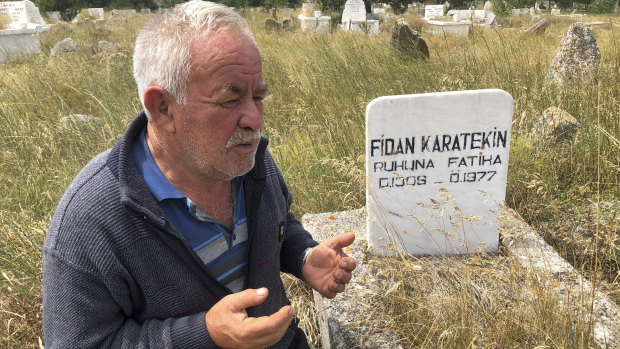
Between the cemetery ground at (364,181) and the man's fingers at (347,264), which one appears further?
the cemetery ground at (364,181)

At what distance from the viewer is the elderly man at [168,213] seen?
3.57ft

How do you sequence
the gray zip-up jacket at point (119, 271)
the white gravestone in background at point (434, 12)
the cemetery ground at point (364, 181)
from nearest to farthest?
1. the gray zip-up jacket at point (119, 271)
2. the cemetery ground at point (364, 181)
3. the white gravestone in background at point (434, 12)

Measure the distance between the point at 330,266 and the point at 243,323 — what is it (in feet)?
1.79

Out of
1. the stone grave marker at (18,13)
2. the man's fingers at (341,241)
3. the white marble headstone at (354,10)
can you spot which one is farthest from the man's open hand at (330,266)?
the stone grave marker at (18,13)

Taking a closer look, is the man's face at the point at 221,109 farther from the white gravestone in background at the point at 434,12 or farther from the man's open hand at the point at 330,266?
the white gravestone in background at the point at 434,12

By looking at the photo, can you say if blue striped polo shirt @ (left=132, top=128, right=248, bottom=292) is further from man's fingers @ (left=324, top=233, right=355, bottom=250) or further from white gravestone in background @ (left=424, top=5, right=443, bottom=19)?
white gravestone in background @ (left=424, top=5, right=443, bottom=19)

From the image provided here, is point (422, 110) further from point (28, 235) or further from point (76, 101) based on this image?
point (76, 101)

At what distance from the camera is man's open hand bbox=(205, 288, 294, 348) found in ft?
3.57

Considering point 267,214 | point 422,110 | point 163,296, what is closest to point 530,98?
point 422,110

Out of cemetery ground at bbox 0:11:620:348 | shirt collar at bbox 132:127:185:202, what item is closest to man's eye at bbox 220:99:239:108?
shirt collar at bbox 132:127:185:202

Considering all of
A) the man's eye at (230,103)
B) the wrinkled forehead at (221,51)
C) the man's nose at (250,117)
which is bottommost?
the man's nose at (250,117)

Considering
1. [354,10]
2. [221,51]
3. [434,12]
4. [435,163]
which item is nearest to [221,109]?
[221,51]

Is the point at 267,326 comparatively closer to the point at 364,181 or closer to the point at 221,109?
the point at 221,109

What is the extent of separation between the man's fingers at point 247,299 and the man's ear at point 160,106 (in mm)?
466
